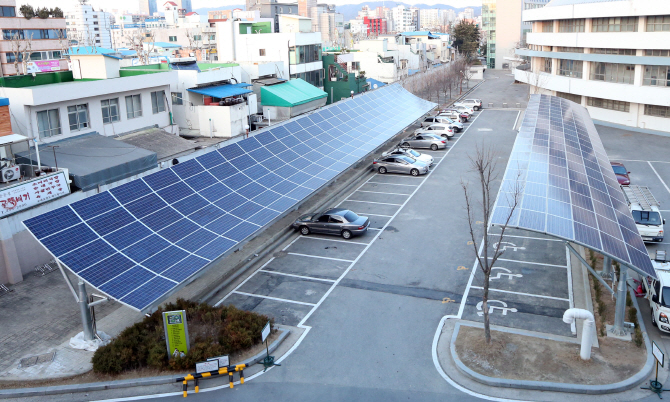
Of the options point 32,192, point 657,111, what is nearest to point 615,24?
point 657,111

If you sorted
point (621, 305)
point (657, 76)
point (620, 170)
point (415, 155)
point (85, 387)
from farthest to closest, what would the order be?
point (657, 76) → point (415, 155) → point (620, 170) → point (621, 305) → point (85, 387)

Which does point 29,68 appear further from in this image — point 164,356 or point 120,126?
point 164,356

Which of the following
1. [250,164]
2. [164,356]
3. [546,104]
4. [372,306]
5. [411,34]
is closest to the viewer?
[164,356]

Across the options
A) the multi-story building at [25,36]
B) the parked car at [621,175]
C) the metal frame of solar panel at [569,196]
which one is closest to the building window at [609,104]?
the parked car at [621,175]

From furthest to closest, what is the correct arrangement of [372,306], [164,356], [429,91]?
[429,91] < [372,306] < [164,356]

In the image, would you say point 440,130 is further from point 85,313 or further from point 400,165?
point 85,313

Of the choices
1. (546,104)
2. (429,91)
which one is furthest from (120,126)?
(429,91)

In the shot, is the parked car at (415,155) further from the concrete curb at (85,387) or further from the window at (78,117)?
the concrete curb at (85,387)
